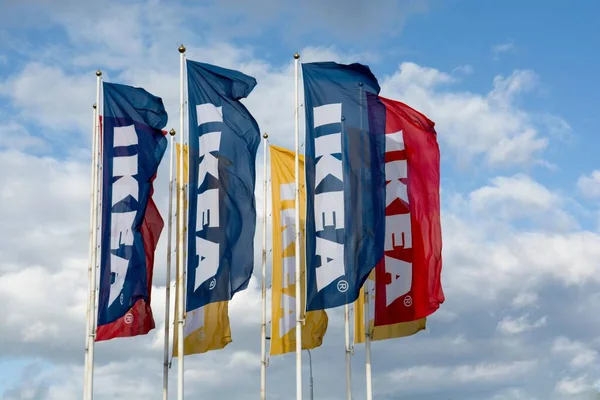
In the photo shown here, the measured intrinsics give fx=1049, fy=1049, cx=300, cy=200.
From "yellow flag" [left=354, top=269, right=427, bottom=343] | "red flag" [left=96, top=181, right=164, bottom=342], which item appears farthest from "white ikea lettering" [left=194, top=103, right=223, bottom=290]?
"yellow flag" [left=354, top=269, right=427, bottom=343]

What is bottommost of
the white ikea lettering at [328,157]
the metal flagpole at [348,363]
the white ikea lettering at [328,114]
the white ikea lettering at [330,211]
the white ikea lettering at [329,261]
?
the metal flagpole at [348,363]

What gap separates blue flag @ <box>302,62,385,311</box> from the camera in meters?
36.1

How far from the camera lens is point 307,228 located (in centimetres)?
3644

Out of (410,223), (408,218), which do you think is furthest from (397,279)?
(408,218)

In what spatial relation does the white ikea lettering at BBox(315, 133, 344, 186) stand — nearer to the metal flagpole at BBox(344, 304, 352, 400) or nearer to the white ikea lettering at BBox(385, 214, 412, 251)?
the white ikea lettering at BBox(385, 214, 412, 251)

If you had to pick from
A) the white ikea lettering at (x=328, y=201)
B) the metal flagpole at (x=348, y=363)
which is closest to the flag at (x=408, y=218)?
the white ikea lettering at (x=328, y=201)

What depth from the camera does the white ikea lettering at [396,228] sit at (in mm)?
38969

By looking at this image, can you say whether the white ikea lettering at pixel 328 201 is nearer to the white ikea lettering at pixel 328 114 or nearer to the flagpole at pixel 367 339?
the white ikea lettering at pixel 328 114

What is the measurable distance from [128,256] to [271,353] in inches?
319

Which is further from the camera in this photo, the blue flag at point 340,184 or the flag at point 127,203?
the flag at point 127,203

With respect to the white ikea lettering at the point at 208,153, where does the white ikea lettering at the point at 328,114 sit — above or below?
above

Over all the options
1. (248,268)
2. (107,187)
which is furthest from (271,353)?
(107,187)

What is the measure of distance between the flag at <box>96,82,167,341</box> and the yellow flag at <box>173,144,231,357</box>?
185 centimetres

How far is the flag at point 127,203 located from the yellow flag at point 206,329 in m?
1.85
